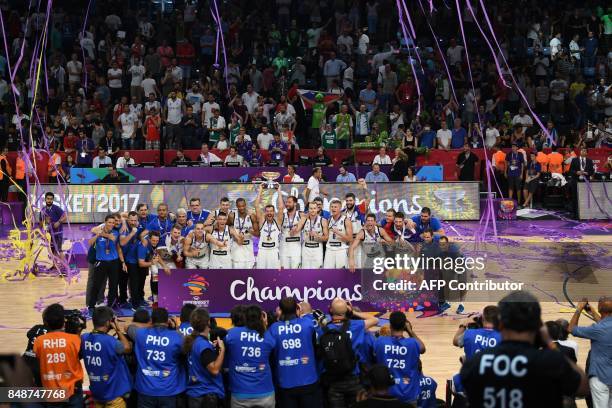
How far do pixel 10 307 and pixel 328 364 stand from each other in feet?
28.0

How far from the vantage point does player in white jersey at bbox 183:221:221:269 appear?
14641 mm

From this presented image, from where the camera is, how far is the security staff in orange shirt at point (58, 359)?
8430mm

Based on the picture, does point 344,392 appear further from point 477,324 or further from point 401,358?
point 477,324

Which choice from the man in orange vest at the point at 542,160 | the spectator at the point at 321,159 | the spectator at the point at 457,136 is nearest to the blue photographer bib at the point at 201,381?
the spectator at the point at 321,159

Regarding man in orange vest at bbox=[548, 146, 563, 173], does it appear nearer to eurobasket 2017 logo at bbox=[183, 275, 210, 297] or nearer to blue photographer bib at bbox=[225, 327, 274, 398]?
eurobasket 2017 logo at bbox=[183, 275, 210, 297]

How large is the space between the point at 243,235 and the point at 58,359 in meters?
6.76

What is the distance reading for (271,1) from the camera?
100 feet

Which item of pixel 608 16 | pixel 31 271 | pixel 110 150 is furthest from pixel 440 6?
pixel 31 271

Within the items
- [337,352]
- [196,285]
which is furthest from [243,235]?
[337,352]

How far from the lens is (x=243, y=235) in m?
15.0

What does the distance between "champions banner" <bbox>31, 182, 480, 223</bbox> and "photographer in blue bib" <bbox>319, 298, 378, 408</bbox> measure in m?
13.6

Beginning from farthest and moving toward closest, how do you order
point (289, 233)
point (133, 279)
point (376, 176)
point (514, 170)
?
point (514, 170)
point (376, 176)
point (133, 279)
point (289, 233)

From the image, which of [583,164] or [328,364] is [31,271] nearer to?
[328,364]

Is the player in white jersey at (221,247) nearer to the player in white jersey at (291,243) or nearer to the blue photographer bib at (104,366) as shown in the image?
the player in white jersey at (291,243)
